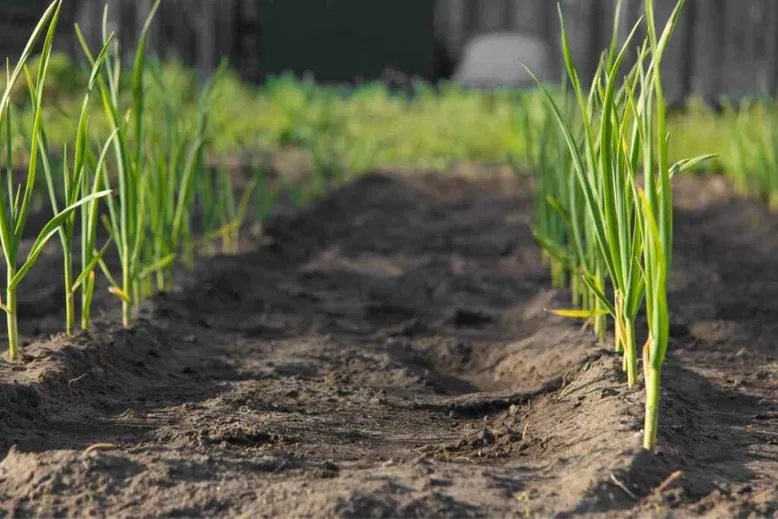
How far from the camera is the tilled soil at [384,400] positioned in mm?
1481

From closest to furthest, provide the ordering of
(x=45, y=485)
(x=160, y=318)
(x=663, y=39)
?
(x=45, y=485) → (x=663, y=39) → (x=160, y=318)

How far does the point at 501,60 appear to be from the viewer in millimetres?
10406

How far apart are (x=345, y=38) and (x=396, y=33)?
503 millimetres

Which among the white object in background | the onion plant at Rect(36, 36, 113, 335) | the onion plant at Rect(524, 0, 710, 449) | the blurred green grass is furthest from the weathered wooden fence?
the onion plant at Rect(524, 0, 710, 449)

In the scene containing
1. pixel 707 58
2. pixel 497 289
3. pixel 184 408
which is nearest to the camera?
pixel 184 408

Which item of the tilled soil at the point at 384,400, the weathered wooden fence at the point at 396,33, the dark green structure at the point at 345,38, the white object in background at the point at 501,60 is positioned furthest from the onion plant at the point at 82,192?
the white object in background at the point at 501,60

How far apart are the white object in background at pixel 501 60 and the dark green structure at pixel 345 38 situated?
1.41 feet

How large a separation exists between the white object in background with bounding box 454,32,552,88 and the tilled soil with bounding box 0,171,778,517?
6795mm

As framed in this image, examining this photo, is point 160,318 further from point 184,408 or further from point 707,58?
point 707,58

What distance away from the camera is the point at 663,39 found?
1590 millimetres

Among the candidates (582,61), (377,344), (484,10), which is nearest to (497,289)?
(377,344)

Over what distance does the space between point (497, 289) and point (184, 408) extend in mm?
1582

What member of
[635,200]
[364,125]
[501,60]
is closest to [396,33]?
[501,60]

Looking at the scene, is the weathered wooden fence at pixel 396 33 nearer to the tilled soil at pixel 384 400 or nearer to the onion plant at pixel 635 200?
the tilled soil at pixel 384 400
